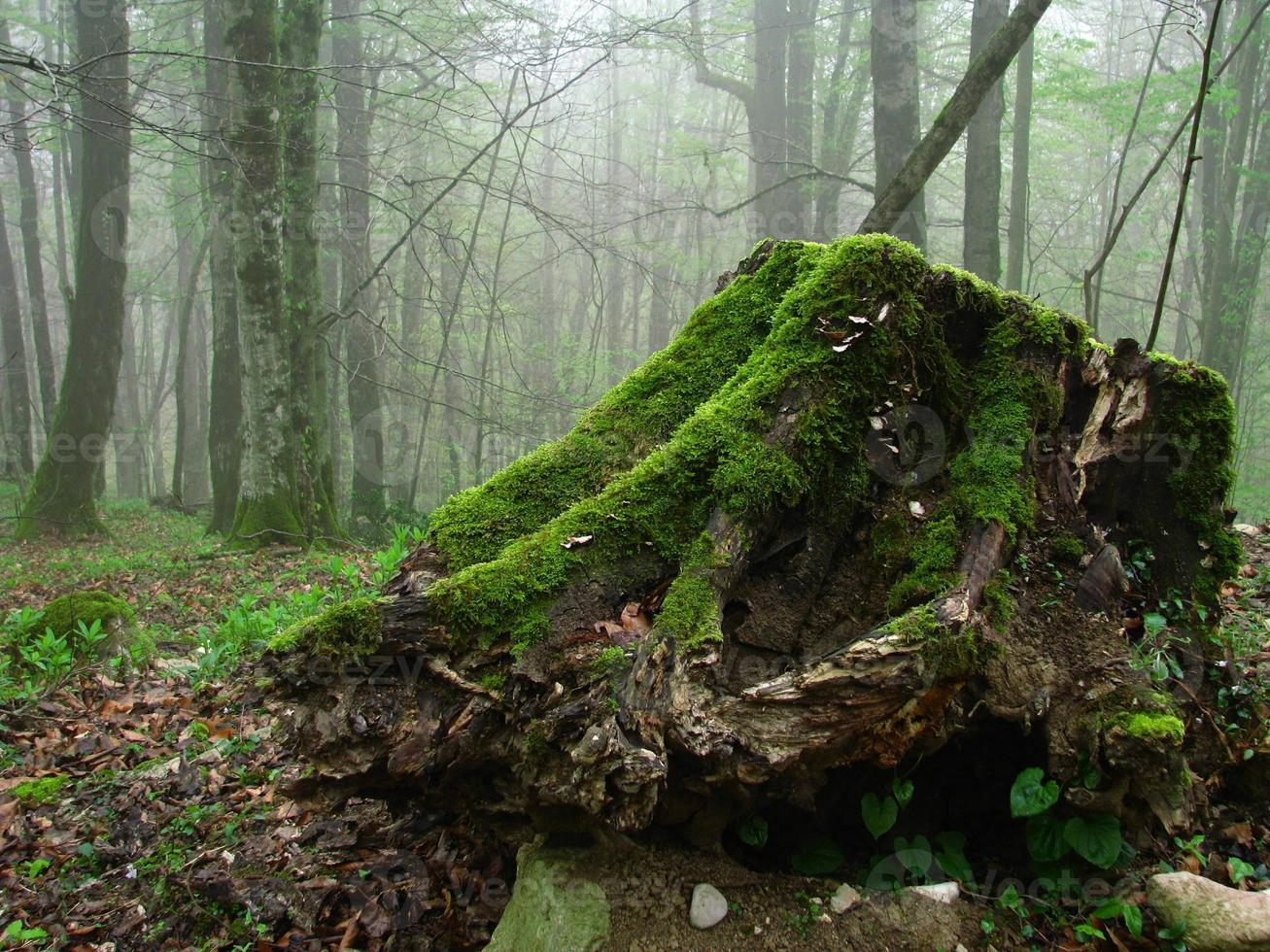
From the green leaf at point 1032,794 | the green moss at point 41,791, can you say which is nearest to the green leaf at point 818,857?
the green leaf at point 1032,794

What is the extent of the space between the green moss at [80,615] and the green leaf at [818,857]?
5200 millimetres

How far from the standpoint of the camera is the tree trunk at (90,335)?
1213cm

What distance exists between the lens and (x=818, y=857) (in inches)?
114

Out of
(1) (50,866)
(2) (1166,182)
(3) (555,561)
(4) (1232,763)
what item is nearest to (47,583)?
(1) (50,866)

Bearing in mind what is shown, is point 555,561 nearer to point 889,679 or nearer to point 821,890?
point 889,679

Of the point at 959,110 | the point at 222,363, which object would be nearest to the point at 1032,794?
the point at 959,110

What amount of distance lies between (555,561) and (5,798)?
3030 millimetres

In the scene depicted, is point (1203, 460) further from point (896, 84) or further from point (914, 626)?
point (896, 84)

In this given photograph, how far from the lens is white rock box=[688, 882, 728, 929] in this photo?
2596 mm

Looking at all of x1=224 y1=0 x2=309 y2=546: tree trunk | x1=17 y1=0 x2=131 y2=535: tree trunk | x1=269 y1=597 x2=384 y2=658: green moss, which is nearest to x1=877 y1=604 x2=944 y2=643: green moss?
x1=269 y1=597 x2=384 y2=658: green moss

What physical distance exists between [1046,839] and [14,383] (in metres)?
21.4

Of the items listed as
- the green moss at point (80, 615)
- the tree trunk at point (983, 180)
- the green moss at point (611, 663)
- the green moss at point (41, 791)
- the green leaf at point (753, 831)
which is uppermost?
the tree trunk at point (983, 180)

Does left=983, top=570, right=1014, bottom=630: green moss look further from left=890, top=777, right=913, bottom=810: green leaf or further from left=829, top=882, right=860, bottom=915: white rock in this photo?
left=829, top=882, right=860, bottom=915: white rock

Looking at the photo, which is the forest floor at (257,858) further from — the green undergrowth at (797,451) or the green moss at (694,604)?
the green undergrowth at (797,451)
